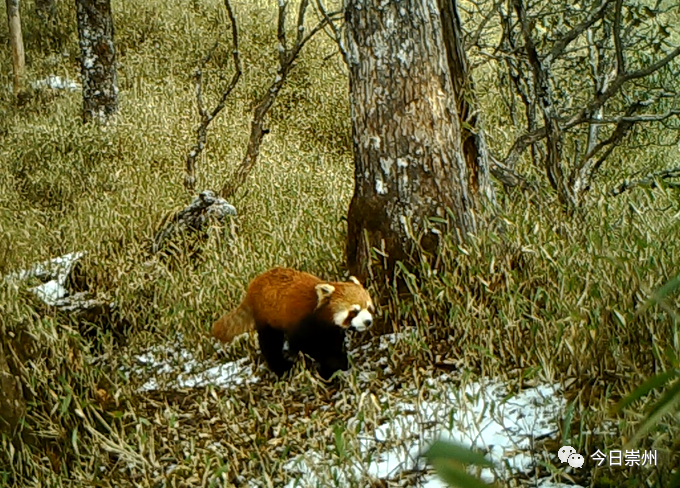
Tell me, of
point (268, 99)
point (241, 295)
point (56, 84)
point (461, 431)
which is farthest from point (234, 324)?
point (56, 84)

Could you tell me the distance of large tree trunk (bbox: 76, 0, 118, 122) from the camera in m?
10.5

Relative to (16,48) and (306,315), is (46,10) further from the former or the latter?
(306,315)

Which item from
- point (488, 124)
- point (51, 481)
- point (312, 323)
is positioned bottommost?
point (51, 481)

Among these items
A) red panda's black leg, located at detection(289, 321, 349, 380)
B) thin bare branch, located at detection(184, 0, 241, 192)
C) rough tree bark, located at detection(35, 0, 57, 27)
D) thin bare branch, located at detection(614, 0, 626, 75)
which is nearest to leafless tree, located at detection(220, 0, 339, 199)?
thin bare branch, located at detection(184, 0, 241, 192)

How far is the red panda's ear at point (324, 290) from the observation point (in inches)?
169

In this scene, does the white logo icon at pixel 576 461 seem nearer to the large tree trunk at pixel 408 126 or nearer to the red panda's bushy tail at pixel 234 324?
the large tree trunk at pixel 408 126

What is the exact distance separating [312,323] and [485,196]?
1604 mm

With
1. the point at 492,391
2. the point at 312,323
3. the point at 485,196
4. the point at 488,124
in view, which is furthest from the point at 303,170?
the point at 492,391

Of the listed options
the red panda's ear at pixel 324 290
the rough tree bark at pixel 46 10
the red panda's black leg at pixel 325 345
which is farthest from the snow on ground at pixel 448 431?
the rough tree bark at pixel 46 10

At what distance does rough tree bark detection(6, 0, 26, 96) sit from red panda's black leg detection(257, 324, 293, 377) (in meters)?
8.97

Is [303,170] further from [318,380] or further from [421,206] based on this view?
[318,380]

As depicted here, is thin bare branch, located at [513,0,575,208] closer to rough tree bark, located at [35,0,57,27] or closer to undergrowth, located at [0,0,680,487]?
undergrowth, located at [0,0,680,487]

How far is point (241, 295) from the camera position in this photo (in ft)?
18.6

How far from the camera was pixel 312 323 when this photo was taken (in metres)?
4.40
